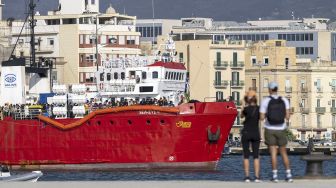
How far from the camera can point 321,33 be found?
164m

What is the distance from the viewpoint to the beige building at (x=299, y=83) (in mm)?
136500

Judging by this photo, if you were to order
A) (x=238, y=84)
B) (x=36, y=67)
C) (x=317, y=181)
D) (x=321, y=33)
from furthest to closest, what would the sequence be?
1. (x=321, y=33)
2. (x=238, y=84)
3. (x=36, y=67)
4. (x=317, y=181)

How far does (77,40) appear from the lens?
114 metres

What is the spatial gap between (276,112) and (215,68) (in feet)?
302

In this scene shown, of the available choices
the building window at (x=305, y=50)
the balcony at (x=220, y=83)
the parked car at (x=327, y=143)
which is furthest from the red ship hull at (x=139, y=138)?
the building window at (x=305, y=50)

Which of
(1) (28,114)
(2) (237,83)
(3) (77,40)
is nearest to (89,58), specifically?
(3) (77,40)

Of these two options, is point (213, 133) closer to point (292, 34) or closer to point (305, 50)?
point (292, 34)

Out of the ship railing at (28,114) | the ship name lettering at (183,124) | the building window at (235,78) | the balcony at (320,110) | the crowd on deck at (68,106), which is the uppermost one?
the building window at (235,78)

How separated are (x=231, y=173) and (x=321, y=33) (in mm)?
90204

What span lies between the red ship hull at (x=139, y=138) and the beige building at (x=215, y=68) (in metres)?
50.7

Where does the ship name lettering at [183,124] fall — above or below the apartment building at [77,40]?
below

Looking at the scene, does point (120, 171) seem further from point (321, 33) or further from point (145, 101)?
point (321, 33)

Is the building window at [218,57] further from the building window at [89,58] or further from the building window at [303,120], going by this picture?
the building window at [89,58]

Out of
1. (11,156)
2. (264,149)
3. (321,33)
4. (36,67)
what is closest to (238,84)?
(264,149)
